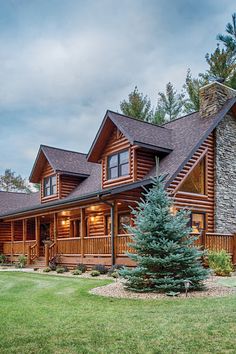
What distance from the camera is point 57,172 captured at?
2341cm

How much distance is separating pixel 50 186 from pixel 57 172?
2.04m

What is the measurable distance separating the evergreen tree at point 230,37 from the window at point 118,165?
1609 centimetres

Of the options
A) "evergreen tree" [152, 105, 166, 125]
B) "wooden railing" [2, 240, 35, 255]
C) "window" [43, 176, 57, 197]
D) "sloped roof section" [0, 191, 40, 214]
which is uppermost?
"evergreen tree" [152, 105, 166, 125]

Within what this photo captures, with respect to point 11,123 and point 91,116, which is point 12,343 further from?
point 11,123

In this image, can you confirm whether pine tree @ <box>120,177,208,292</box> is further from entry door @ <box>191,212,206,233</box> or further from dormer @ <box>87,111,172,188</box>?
entry door @ <box>191,212,206,233</box>

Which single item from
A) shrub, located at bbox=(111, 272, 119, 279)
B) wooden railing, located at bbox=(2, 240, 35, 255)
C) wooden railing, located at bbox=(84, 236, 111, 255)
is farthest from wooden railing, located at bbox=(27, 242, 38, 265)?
shrub, located at bbox=(111, 272, 119, 279)

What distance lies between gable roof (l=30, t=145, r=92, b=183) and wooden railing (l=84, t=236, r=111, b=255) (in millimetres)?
6400

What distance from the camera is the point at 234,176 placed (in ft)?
64.2

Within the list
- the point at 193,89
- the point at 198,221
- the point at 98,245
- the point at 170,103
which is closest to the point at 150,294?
the point at 98,245

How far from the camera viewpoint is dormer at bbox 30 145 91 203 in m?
23.9

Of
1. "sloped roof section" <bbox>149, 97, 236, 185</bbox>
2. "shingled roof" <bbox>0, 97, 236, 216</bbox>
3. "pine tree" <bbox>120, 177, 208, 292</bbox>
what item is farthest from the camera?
"shingled roof" <bbox>0, 97, 236, 216</bbox>

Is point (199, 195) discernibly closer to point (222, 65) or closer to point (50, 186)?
point (50, 186)

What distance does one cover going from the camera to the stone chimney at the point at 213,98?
62.6ft

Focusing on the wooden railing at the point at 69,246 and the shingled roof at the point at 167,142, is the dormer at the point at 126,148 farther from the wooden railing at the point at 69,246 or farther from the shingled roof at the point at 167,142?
the wooden railing at the point at 69,246
